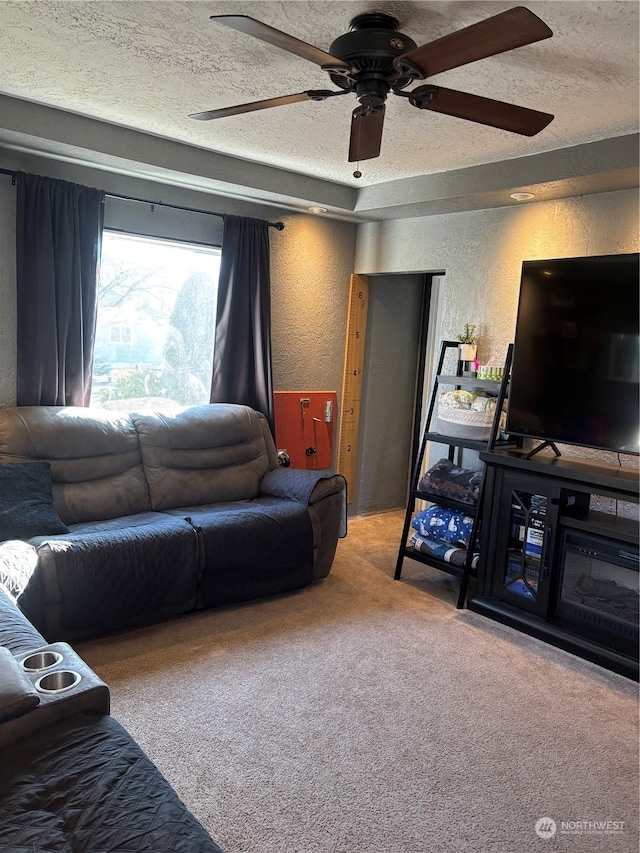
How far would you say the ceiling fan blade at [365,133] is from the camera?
2.32m

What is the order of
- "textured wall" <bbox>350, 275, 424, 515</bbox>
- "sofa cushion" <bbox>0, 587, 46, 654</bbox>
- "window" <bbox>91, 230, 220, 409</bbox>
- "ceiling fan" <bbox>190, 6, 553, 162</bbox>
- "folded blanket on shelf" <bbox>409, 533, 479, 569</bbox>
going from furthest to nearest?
1. "textured wall" <bbox>350, 275, 424, 515</bbox>
2. "window" <bbox>91, 230, 220, 409</bbox>
3. "folded blanket on shelf" <bbox>409, 533, 479, 569</bbox>
4. "sofa cushion" <bbox>0, 587, 46, 654</bbox>
5. "ceiling fan" <bbox>190, 6, 553, 162</bbox>

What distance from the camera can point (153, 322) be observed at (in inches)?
166

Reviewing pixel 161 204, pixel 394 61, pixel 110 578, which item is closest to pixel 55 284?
pixel 161 204

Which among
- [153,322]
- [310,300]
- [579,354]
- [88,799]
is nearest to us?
[88,799]

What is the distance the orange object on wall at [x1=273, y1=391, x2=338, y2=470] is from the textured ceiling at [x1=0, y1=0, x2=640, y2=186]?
5.74 ft

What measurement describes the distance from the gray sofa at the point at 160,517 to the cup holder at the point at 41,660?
0.88 metres

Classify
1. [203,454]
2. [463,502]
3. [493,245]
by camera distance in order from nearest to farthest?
[463,502] → [203,454] → [493,245]

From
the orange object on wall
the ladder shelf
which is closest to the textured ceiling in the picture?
the ladder shelf

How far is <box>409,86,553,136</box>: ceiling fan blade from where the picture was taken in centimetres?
216

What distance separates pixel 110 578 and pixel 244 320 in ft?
6.76

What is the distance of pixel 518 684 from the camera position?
2855mm

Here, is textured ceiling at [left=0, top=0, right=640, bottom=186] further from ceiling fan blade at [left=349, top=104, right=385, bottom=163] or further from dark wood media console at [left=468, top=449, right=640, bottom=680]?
dark wood media console at [left=468, top=449, right=640, bottom=680]

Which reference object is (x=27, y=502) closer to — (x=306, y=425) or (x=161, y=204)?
(x=161, y=204)

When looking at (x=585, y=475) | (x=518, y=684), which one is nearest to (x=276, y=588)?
(x=518, y=684)
